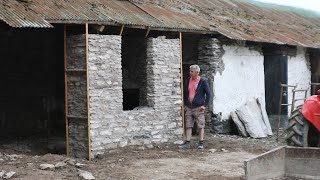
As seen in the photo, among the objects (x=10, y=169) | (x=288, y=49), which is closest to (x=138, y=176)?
(x=10, y=169)

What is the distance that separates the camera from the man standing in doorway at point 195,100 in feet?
35.7

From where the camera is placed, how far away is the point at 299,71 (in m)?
16.2

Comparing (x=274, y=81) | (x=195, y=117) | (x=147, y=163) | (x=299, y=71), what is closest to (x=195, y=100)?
(x=195, y=117)

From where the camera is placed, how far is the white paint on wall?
13.6m

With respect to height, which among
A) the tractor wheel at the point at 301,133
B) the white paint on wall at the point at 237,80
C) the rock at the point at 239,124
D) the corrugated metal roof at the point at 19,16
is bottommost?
the rock at the point at 239,124

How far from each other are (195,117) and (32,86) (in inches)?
172

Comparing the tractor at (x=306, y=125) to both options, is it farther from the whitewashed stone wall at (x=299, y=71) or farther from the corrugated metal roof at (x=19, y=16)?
the whitewashed stone wall at (x=299, y=71)

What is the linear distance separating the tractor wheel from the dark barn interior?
18.4 feet

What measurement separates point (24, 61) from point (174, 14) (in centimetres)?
398

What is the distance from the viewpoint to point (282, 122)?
15086 millimetres

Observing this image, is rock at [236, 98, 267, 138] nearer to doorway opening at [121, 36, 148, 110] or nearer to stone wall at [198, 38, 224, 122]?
stone wall at [198, 38, 224, 122]

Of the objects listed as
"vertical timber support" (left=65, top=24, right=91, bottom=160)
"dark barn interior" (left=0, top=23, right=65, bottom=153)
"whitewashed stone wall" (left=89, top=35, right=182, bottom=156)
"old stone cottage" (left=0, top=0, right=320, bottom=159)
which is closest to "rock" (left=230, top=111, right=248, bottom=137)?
"old stone cottage" (left=0, top=0, right=320, bottom=159)

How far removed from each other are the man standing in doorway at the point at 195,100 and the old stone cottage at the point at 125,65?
559mm

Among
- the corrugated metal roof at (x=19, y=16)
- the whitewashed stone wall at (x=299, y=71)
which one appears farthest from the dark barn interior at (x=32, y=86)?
the whitewashed stone wall at (x=299, y=71)
